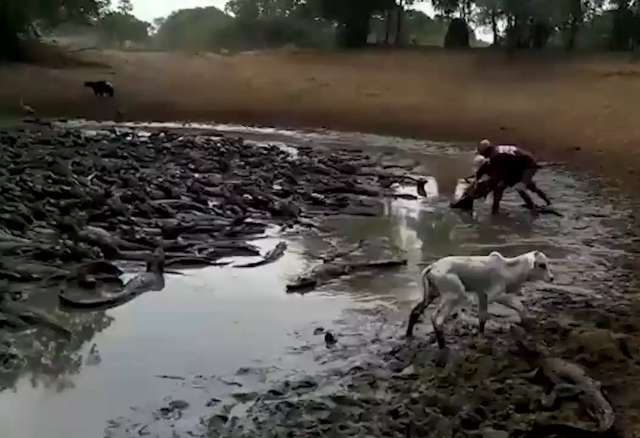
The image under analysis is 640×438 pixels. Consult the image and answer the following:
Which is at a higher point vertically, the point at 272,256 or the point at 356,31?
the point at 356,31

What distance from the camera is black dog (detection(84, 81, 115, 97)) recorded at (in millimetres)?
26359

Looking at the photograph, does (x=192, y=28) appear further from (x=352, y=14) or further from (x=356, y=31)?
(x=352, y=14)

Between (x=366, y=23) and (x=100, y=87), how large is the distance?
12097mm

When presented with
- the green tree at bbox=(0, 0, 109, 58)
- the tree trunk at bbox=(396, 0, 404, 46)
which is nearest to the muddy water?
the green tree at bbox=(0, 0, 109, 58)

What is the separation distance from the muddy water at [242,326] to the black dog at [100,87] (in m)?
15.5

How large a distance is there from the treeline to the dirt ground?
1.53 meters

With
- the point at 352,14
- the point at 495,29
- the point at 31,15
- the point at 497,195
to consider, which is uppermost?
the point at 352,14

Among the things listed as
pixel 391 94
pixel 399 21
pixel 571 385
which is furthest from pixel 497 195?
pixel 399 21

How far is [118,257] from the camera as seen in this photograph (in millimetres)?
9906

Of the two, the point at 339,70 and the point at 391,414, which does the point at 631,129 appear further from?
the point at 391,414

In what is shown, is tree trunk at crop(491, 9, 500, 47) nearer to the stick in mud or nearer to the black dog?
the black dog

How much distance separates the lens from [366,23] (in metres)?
35.2

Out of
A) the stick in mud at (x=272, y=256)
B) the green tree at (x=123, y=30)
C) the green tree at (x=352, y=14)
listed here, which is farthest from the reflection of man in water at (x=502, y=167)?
the green tree at (x=123, y=30)

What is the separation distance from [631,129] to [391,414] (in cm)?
1523
